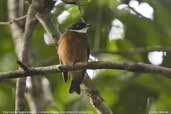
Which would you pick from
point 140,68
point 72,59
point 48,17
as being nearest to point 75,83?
point 72,59

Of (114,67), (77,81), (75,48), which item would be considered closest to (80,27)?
(75,48)

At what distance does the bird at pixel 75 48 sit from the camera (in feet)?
13.2

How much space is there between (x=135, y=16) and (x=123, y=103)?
2.50ft

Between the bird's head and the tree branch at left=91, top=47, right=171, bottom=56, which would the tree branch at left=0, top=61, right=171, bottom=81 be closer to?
the tree branch at left=91, top=47, right=171, bottom=56

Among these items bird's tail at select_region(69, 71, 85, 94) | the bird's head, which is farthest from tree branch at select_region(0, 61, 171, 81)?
the bird's head

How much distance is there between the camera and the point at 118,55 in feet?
14.4

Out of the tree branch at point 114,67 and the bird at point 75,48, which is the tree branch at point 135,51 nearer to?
the bird at point 75,48

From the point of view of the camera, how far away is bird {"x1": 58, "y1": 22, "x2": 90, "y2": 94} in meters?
4.04

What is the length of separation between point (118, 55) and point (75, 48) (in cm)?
41

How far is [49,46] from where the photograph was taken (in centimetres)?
470

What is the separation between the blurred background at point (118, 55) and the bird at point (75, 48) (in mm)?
90

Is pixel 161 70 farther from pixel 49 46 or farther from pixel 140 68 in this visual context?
pixel 49 46

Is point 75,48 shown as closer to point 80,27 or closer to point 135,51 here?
point 80,27

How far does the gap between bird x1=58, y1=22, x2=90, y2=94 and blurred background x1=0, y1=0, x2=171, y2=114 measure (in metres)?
0.09
